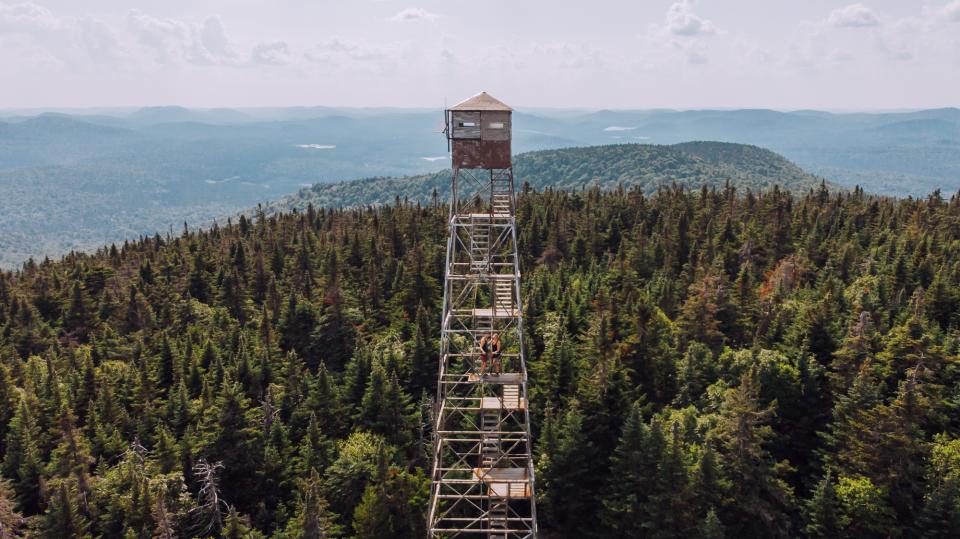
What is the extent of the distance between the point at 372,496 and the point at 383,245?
5726 cm

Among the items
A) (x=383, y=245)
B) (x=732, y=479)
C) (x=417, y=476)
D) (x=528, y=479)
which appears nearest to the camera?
(x=528, y=479)

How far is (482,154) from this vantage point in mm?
26516

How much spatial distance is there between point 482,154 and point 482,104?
75.1 inches

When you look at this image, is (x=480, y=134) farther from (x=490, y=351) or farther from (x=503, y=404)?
(x=503, y=404)

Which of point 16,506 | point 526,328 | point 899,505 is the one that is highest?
point 526,328

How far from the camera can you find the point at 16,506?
143 ft

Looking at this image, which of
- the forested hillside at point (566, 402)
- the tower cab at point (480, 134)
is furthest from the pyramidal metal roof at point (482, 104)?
the forested hillside at point (566, 402)

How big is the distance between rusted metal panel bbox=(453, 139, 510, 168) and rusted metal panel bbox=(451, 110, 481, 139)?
0.72ft

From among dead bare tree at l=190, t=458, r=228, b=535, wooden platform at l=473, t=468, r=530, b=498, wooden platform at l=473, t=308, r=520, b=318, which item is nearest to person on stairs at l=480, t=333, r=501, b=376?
wooden platform at l=473, t=308, r=520, b=318

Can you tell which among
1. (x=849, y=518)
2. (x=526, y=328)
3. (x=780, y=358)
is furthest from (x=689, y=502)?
(x=526, y=328)

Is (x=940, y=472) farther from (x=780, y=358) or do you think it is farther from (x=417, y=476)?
(x=417, y=476)

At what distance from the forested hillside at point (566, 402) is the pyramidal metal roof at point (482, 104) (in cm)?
1947

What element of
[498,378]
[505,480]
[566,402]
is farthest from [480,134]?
[566,402]

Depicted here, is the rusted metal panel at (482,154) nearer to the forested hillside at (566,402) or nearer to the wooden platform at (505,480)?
the wooden platform at (505,480)
